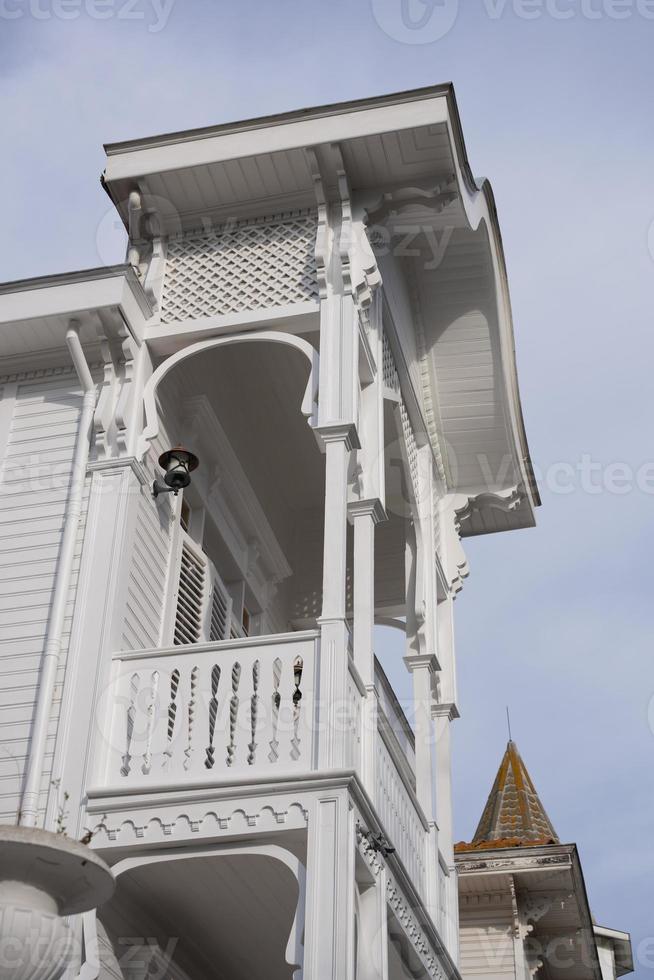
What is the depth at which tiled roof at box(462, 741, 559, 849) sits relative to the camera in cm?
1773

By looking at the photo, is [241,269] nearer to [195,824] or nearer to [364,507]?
[364,507]

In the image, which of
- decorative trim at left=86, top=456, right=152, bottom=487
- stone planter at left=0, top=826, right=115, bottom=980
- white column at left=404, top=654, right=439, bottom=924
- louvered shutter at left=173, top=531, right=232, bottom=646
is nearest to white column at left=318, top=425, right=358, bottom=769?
decorative trim at left=86, top=456, right=152, bottom=487

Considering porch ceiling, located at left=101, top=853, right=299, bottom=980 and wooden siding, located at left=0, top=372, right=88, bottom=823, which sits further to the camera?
wooden siding, located at left=0, top=372, right=88, bottom=823

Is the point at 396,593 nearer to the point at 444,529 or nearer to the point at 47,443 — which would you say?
the point at 444,529

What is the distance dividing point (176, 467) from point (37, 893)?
4.24m

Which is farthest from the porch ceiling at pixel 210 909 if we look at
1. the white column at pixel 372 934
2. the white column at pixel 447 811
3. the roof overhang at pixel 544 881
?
the roof overhang at pixel 544 881

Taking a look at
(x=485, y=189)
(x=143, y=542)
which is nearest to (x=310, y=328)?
(x=143, y=542)

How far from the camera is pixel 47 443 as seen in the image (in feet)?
32.8

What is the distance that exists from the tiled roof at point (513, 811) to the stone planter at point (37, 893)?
11773mm

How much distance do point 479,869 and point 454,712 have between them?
3.32m

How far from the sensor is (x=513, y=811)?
18219mm

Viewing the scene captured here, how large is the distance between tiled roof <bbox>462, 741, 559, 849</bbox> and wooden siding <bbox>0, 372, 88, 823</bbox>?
9604 mm

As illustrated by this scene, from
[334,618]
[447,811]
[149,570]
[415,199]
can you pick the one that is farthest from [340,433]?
[447,811]

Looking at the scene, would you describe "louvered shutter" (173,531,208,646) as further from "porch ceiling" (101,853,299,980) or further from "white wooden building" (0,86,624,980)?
"porch ceiling" (101,853,299,980)
